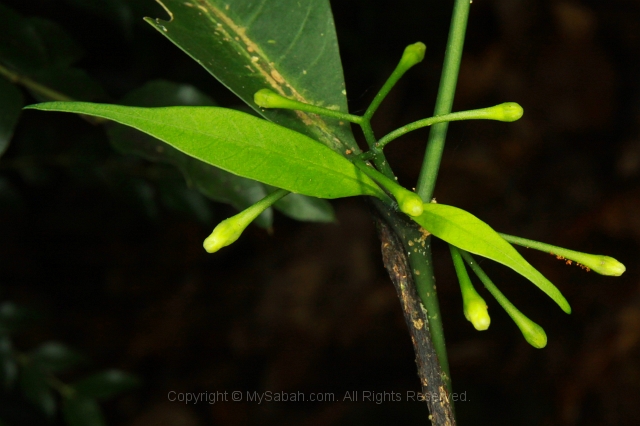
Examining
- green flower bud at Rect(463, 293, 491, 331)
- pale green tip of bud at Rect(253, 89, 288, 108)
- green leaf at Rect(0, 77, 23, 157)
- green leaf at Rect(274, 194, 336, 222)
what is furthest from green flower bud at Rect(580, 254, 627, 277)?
green leaf at Rect(0, 77, 23, 157)

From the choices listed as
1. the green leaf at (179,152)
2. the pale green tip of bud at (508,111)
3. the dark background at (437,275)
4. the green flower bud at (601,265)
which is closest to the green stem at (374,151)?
the pale green tip of bud at (508,111)

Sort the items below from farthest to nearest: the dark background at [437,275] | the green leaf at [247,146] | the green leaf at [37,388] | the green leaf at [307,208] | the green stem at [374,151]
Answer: the dark background at [437,275] < the green leaf at [37,388] < the green leaf at [307,208] < the green stem at [374,151] < the green leaf at [247,146]

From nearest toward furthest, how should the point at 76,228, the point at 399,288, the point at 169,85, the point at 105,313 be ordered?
the point at 399,288 < the point at 169,85 < the point at 76,228 < the point at 105,313

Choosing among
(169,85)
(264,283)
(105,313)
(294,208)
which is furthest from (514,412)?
(169,85)

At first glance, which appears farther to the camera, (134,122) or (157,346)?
(157,346)

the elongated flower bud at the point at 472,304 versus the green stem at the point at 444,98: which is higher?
the green stem at the point at 444,98

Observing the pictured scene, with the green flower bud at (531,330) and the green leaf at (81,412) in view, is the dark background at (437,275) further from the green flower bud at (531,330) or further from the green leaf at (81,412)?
the green flower bud at (531,330)

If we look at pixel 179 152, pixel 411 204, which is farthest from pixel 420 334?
pixel 179 152

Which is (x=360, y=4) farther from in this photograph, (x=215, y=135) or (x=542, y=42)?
(x=215, y=135)
